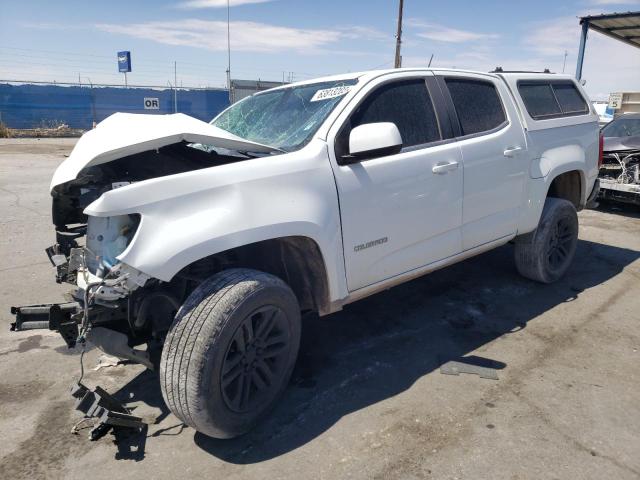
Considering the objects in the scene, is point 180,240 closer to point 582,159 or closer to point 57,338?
point 57,338

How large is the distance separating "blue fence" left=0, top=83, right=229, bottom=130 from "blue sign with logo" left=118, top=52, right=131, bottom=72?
5.07ft

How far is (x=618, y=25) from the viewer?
1471cm

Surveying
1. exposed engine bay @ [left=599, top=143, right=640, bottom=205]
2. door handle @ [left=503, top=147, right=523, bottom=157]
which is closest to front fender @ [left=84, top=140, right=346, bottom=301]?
door handle @ [left=503, top=147, right=523, bottom=157]

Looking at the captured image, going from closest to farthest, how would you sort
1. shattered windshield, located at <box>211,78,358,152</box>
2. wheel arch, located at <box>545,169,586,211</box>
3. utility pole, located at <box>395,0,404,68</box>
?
1. shattered windshield, located at <box>211,78,358,152</box>
2. wheel arch, located at <box>545,169,586,211</box>
3. utility pole, located at <box>395,0,404,68</box>

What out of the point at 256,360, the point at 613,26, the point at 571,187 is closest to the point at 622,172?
the point at 571,187

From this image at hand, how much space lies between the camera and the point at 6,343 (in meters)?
→ 3.87

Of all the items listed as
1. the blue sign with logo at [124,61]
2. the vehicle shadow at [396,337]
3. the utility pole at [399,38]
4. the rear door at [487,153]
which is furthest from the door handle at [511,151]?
the blue sign with logo at [124,61]

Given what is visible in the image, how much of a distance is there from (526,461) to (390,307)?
206 cm

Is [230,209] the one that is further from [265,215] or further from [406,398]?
[406,398]

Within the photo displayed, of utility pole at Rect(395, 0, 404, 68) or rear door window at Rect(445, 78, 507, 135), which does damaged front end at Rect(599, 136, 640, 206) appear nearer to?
rear door window at Rect(445, 78, 507, 135)

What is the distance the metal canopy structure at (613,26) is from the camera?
540 inches

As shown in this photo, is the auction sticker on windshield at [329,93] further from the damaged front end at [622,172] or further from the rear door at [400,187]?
the damaged front end at [622,172]

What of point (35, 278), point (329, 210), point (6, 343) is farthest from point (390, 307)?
point (35, 278)

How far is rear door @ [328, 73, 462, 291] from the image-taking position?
316cm
